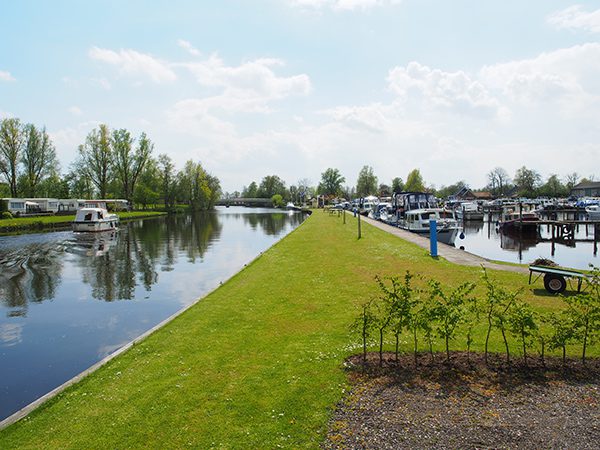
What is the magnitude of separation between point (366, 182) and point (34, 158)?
93851 millimetres

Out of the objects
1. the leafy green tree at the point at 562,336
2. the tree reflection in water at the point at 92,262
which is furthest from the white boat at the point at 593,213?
the leafy green tree at the point at 562,336

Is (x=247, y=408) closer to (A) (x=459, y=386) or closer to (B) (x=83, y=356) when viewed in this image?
(A) (x=459, y=386)

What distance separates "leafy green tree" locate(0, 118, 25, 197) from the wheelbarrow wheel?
268ft

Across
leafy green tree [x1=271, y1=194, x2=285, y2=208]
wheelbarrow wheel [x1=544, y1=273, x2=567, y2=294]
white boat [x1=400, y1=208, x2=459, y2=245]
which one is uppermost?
leafy green tree [x1=271, y1=194, x2=285, y2=208]

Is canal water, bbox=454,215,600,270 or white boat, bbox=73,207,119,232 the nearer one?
canal water, bbox=454,215,600,270

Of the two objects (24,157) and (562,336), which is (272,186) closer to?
(24,157)

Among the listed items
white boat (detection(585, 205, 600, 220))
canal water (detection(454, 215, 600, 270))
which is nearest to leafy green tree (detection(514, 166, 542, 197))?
white boat (detection(585, 205, 600, 220))

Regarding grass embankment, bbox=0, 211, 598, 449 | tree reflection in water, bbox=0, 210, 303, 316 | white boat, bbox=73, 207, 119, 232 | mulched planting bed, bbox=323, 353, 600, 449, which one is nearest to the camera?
mulched planting bed, bbox=323, 353, 600, 449

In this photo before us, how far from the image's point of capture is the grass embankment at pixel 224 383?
18.6 feet

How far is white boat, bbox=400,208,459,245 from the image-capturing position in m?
33.6

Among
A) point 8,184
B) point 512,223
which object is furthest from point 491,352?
point 8,184

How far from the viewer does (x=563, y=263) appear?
28.3 metres

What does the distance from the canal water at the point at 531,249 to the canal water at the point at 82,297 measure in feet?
64.8

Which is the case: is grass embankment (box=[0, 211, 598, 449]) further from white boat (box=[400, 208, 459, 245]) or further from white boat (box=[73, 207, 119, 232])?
white boat (box=[73, 207, 119, 232])
